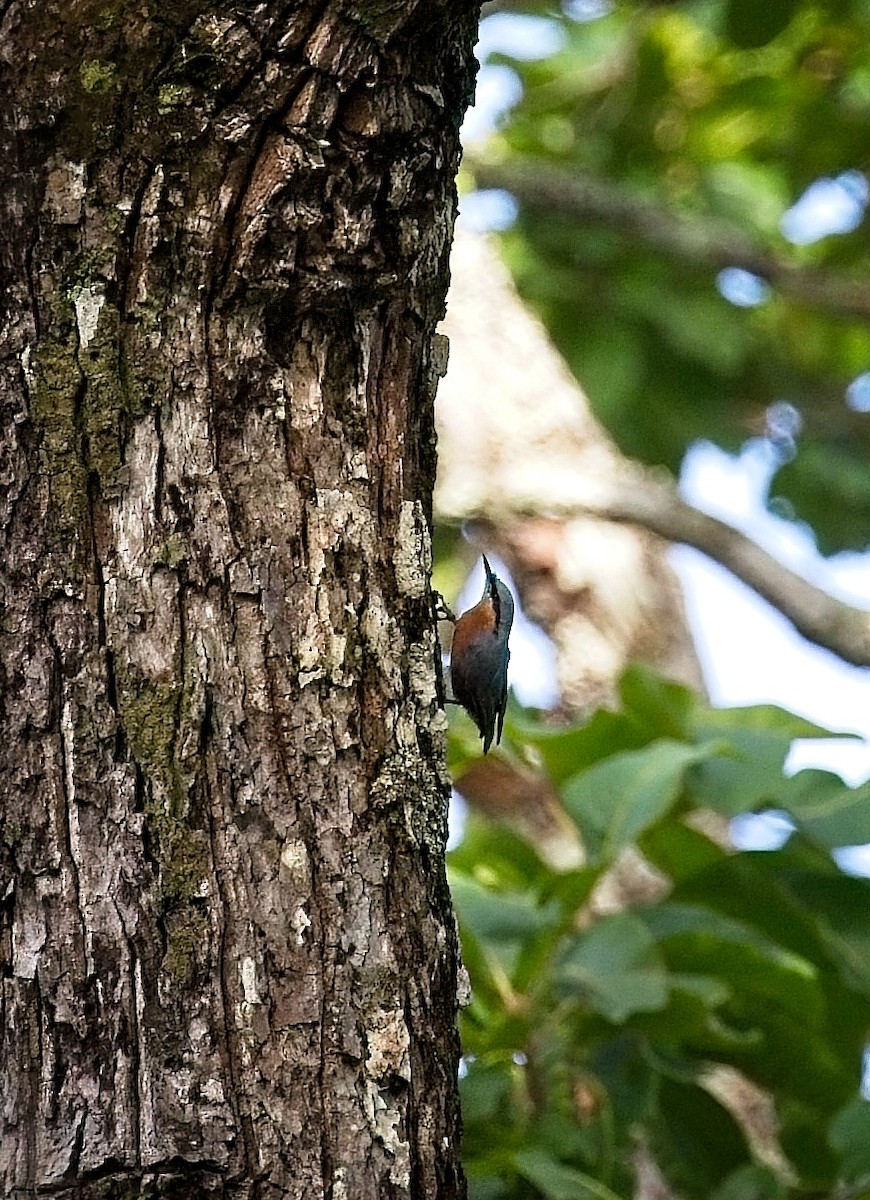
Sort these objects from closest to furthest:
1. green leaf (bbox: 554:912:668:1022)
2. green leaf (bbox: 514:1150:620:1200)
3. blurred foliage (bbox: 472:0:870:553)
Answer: green leaf (bbox: 514:1150:620:1200) → green leaf (bbox: 554:912:668:1022) → blurred foliage (bbox: 472:0:870:553)

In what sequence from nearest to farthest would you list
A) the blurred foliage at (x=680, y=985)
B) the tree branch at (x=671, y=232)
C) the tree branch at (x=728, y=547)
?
the blurred foliage at (x=680, y=985), the tree branch at (x=728, y=547), the tree branch at (x=671, y=232)

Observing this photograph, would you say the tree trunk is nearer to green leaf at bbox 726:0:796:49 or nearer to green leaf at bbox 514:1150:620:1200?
green leaf at bbox 514:1150:620:1200

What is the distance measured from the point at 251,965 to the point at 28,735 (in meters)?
0.30

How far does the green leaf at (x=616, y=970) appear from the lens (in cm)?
235

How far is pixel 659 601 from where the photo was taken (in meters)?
5.05

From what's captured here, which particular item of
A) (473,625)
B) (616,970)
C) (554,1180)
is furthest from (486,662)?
(554,1180)

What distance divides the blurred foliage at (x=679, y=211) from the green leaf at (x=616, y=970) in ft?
8.99

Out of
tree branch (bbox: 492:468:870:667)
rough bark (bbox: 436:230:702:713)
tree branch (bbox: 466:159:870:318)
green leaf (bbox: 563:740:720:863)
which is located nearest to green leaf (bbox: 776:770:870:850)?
green leaf (bbox: 563:740:720:863)

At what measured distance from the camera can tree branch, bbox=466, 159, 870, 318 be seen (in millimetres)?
4647

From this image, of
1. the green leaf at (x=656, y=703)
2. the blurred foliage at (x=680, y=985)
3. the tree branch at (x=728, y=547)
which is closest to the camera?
the blurred foliage at (x=680, y=985)

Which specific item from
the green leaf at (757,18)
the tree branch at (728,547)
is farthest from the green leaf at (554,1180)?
the green leaf at (757,18)

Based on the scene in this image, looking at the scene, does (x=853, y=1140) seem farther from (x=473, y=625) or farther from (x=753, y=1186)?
(x=473, y=625)

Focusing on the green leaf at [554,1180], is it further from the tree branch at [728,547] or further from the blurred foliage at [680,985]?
the tree branch at [728,547]

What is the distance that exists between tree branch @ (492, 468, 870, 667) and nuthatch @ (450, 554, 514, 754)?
1.30m
